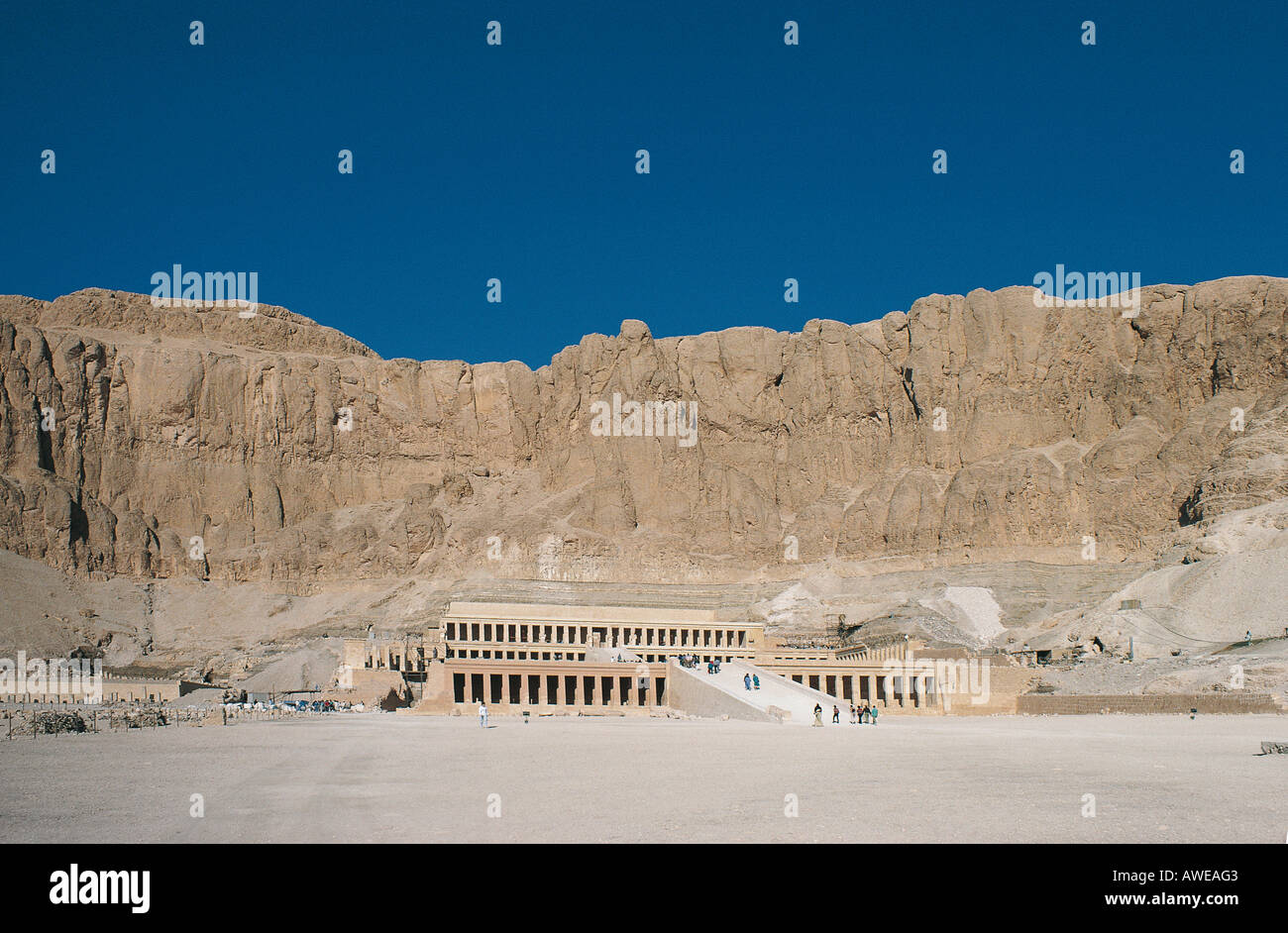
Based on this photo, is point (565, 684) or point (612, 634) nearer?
point (565, 684)

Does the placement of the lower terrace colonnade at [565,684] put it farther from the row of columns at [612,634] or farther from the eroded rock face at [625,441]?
the eroded rock face at [625,441]

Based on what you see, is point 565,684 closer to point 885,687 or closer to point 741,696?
point 741,696

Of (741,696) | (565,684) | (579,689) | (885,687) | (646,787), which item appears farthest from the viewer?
(885,687)

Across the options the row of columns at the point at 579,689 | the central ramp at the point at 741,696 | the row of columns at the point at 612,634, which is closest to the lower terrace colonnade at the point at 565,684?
the row of columns at the point at 579,689

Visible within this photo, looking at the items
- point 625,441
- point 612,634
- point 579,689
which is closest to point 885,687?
point 579,689

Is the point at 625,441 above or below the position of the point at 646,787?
above

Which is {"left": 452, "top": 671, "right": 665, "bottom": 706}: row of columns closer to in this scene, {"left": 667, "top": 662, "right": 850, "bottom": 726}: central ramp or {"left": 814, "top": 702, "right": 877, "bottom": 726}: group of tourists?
{"left": 667, "top": 662, "right": 850, "bottom": 726}: central ramp

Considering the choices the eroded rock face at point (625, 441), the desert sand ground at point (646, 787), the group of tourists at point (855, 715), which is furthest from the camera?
the eroded rock face at point (625, 441)
